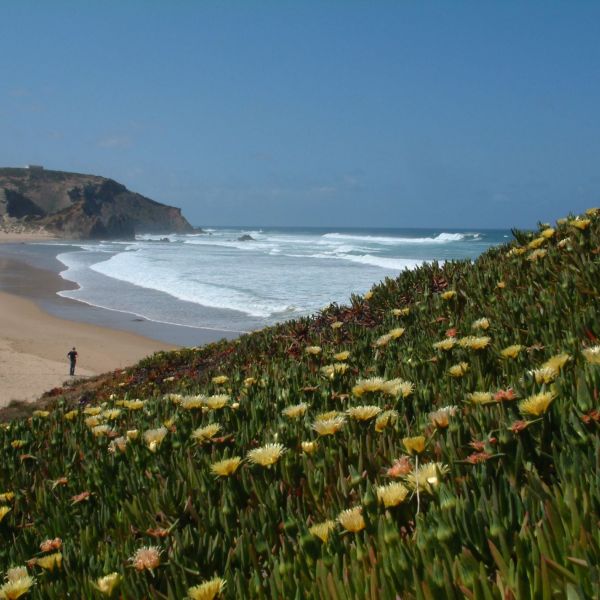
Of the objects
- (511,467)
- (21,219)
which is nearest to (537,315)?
(511,467)

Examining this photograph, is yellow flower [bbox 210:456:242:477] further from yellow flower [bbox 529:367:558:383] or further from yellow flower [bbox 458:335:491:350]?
yellow flower [bbox 458:335:491:350]

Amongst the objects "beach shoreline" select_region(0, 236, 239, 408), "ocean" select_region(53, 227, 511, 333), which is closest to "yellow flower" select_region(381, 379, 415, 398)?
"beach shoreline" select_region(0, 236, 239, 408)

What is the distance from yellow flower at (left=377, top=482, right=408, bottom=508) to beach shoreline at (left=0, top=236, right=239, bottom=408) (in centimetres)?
1145

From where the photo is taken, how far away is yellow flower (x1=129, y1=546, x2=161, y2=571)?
143 centimetres

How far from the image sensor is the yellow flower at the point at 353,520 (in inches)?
52.0

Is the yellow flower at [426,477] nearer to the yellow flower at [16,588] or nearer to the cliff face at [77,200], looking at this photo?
the yellow flower at [16,588]

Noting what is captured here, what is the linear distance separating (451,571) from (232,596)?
0.43 m

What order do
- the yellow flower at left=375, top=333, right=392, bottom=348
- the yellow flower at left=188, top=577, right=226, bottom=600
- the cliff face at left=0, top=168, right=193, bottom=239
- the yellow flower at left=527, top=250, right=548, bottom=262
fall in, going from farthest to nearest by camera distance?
the cliff face at left=0, top=168, right=193, bottom=239 → the yellow flower at left=527, top=250, right=548, bottom=262 → the yellow flower at left=375, top=333, right=392, bottom=348 → the yellow flower at left=188, top=577, right=226, bottom=600

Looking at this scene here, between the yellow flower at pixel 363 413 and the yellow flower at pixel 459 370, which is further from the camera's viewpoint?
the yellow flower at pixel 459 370

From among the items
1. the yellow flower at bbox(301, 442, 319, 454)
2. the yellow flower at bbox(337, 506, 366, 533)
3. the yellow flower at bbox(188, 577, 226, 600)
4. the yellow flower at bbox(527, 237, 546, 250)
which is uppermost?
the yellow flower at bbox(527, 237, 546, 250)

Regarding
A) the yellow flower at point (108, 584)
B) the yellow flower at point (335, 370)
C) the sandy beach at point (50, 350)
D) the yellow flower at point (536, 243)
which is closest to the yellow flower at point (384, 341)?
the yellow flower at point (335, 370)

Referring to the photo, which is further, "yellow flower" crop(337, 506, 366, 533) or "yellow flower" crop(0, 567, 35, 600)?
"yellow flower" crop(0, 567, 35, 600)

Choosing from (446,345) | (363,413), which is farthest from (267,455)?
(446,345)

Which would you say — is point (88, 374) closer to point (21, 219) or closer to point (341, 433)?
point (341, 433)
